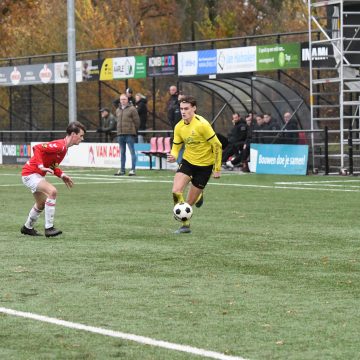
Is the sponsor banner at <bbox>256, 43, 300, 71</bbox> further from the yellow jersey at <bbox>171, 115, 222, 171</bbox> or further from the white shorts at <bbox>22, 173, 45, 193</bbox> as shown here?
the white shorts at <bbox>22, 173, 45, 193</bbox>

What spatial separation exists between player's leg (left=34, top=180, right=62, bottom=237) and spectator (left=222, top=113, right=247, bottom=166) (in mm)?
15953

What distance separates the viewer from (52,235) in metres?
14.7

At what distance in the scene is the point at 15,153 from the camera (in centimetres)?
4078

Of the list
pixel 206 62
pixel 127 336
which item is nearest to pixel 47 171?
pixel 127 336

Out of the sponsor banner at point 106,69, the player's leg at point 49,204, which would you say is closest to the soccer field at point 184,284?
the player's leg at point 49,204

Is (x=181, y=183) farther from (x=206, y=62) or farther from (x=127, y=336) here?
(x=206, y=62)

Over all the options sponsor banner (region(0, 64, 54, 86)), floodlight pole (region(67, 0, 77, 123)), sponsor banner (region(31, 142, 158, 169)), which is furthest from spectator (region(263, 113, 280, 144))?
sponsor banner (region(0, 64, 54, 86))

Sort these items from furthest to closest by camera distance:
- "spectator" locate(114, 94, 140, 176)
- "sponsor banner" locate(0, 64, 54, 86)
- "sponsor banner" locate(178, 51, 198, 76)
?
1. "sponsor banner" locate(0, 64, 54, 86)
2. "sponsor banner" locate(178, 51, 198, 76)
3. "spectator" locate(114, 94, 140, 176)

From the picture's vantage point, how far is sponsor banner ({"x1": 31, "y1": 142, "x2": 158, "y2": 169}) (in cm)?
3428

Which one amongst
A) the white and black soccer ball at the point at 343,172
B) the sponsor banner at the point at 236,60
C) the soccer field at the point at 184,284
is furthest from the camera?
the sponsor banner at the point at 236,60

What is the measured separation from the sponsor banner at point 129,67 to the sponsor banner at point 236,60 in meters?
3.99

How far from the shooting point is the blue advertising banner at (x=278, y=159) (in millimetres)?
29078

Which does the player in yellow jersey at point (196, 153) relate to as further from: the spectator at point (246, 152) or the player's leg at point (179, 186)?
the spectator at point (246, 152)

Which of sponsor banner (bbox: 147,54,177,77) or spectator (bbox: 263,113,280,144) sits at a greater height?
sponsor banner (bbox: 147,54,177,77)
